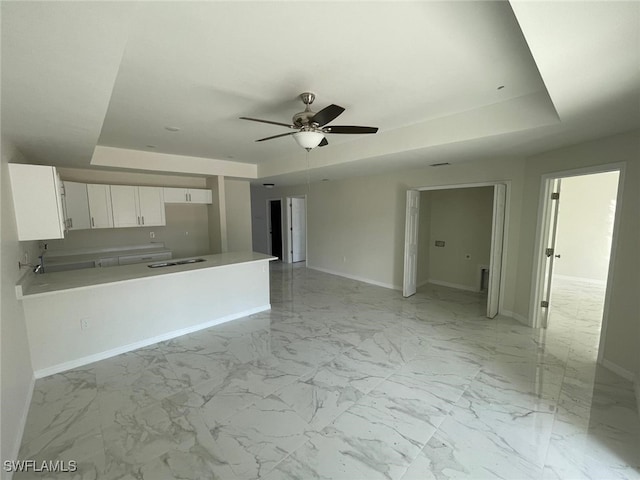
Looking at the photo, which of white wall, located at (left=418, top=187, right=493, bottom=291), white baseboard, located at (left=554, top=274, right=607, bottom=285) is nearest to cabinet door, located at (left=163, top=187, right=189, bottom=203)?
white wall, located at (left=418, top=187, right=493, bottom=291)

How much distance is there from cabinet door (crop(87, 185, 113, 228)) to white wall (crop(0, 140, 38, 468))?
6.69 ft

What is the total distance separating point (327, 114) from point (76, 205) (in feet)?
14.8

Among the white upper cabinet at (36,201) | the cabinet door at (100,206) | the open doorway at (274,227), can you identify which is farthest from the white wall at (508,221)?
the white upper cabinet at (36,201)

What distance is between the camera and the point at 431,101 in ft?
8.50

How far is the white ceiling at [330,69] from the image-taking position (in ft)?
3.84

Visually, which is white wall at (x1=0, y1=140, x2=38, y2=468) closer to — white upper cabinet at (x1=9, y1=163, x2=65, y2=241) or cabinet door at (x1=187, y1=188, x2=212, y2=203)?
white upper cabinet at (x1=9, y1=163, x2=65, y2=241)

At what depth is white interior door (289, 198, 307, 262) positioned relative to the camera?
802 centimetres

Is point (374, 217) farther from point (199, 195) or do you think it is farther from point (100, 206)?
point (100, 206)

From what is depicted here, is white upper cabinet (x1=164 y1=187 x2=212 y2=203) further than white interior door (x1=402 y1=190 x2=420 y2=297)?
Yes

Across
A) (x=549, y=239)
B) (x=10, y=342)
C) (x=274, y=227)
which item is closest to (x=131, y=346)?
(x=10, y=342)

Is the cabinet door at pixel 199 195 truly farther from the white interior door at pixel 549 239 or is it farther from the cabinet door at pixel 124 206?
the white interior door at pixel 549 239

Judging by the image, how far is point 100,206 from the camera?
450 centimetres

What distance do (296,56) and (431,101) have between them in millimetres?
1466

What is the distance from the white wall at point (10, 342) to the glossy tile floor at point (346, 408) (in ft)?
0.53
